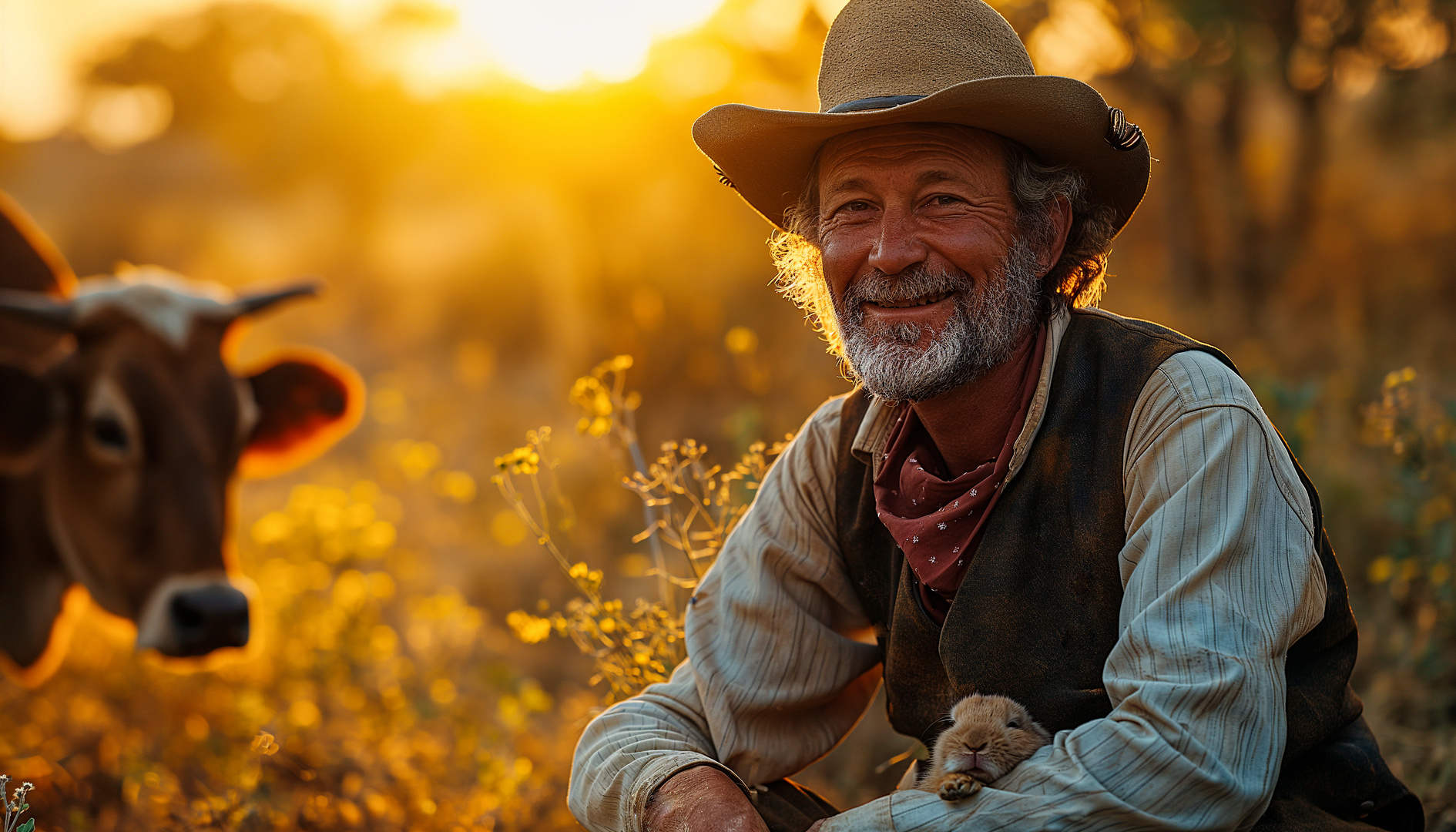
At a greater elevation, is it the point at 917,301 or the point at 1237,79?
the point at 1237,79

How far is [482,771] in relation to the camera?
10.7ft

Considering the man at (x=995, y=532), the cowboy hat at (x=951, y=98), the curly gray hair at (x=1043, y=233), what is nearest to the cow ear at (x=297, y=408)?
the curly gray hair at (x=1043, y=233)

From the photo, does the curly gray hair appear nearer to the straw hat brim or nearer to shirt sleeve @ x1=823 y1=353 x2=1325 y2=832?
the straw hat brim

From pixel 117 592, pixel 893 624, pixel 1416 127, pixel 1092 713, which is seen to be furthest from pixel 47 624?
pixel 1416 127

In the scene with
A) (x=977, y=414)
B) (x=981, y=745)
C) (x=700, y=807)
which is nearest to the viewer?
(x=981, y=745)

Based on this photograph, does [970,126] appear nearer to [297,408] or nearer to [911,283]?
[911,283]

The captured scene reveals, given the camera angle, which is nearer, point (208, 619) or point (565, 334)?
point (208, 619)

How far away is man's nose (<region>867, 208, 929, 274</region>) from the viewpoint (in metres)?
2.31

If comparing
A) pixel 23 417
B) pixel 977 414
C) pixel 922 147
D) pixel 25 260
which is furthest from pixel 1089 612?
pixel 25 260

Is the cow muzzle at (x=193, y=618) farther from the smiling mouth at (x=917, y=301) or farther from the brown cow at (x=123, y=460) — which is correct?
the smiling mouth at (x=917, y=301)

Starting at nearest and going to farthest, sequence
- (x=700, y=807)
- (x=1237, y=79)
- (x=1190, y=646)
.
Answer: (x=1190, y=646) → (x=700, y=807) → (x=1237, y=79)

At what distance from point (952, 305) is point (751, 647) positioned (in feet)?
2.76

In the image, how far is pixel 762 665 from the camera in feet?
7.93

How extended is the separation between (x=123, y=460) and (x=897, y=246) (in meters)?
3.03
